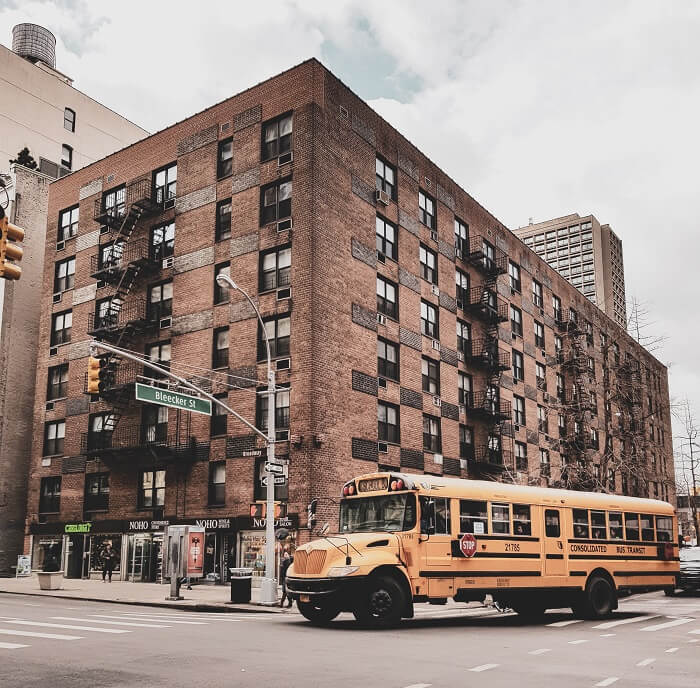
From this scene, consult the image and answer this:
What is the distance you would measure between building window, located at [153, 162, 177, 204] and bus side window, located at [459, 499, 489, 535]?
26.9 metres

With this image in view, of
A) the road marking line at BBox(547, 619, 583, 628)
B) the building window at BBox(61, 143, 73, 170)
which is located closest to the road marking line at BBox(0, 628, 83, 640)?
the road marking line at BBox(547, 619, 583, 628)

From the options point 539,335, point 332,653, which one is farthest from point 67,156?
point 332,653

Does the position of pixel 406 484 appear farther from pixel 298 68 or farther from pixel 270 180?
pixel 298 68

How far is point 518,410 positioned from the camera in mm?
50031

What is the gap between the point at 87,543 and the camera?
39.6 m

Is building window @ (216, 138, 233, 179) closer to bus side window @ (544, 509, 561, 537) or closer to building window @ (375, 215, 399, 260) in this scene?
building window @ (375, 215, 399, 260)

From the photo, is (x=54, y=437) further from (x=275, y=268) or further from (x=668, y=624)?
(x=668, y=624)


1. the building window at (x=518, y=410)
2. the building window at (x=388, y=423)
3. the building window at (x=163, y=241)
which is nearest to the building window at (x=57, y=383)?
the building window at (x=163, y=241)

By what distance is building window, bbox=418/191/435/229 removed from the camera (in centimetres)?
4295

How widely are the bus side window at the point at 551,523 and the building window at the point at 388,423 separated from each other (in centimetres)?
1651

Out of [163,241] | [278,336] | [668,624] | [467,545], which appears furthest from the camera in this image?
[163,241]

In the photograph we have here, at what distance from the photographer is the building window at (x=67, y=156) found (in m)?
59.2

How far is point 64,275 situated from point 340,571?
3321 centimetres

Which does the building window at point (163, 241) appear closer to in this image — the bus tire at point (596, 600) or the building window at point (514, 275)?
the building window at point (514, 275)
